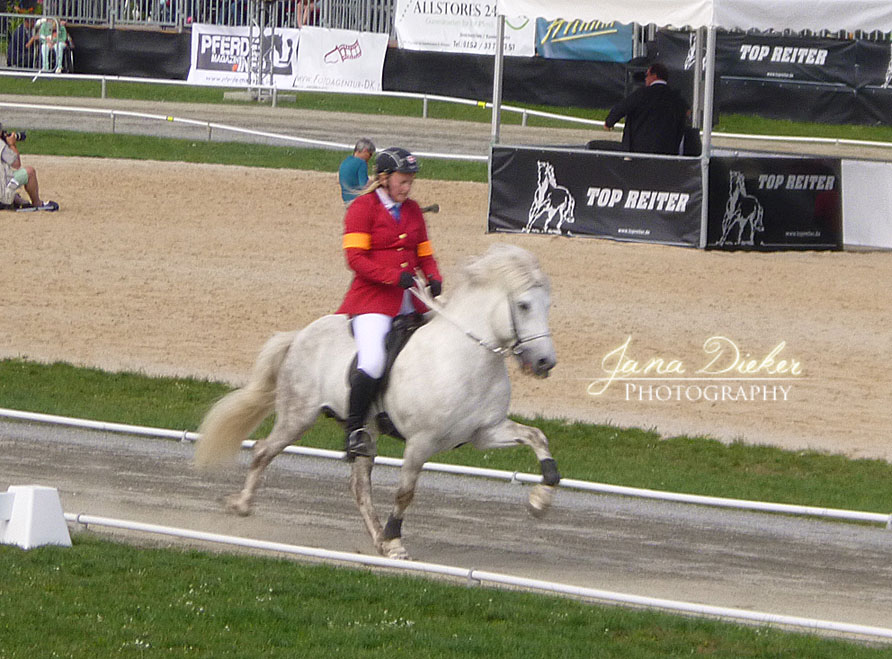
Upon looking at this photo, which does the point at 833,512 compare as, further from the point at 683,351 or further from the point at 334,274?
the point at 334,274

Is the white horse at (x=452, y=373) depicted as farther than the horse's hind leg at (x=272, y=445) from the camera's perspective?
No

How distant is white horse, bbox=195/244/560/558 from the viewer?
8.38 meters

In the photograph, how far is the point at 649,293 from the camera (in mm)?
18484

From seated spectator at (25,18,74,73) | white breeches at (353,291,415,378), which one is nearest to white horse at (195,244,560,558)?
white breeches at (353,291,415,378)

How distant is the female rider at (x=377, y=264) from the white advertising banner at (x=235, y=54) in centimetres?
3075

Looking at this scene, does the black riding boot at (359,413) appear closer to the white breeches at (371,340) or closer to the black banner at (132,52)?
the white breeches at (371,340)

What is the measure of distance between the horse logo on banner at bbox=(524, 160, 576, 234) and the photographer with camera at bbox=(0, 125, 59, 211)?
740 centimetres

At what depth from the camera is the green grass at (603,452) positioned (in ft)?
38.2

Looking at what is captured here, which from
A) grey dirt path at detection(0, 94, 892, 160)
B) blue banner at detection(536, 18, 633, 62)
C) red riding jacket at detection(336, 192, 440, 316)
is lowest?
grey dirt path at detection(0, 94, 892, 160)

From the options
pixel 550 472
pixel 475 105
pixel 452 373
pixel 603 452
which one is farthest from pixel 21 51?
pixel 550 472

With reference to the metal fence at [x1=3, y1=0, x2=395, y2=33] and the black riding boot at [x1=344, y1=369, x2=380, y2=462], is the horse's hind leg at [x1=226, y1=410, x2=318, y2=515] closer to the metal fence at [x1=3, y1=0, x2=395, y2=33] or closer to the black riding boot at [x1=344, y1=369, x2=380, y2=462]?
the black riding boot at [x1=344, y1=369, x2=380, y2=462]

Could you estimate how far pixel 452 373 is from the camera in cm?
855

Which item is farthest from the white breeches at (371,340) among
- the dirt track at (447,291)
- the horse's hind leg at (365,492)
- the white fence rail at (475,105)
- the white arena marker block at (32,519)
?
the white fence rail at (475,105)

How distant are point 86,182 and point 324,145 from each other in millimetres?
6107
